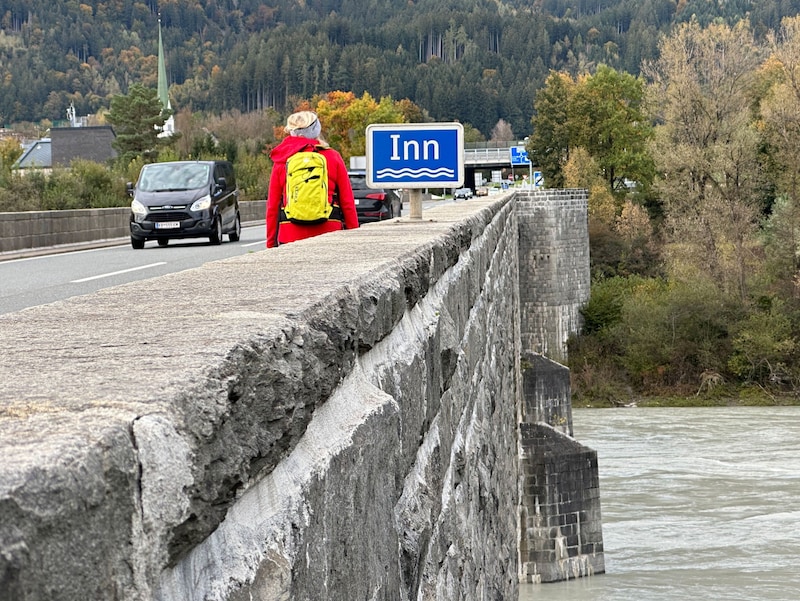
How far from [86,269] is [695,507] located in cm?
1925

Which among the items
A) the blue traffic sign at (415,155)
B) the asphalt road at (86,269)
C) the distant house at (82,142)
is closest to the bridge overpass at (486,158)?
the distant house at (82,142)

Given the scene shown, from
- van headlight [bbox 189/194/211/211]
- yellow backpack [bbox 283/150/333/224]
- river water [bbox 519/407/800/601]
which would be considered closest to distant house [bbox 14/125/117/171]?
river water [bbox 519/407/800/601]

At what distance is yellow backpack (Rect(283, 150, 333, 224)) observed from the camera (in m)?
8.43

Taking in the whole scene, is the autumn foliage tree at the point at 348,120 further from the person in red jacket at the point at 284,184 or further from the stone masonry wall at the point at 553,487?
the person in red jacket at the point at 284,184

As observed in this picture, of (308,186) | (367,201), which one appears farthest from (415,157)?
(367,201)

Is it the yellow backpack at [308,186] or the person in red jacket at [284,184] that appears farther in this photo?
the yellow backpack at [308,186]

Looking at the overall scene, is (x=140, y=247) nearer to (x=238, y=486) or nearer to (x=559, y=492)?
(x=559, y=492)

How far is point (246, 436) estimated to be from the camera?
161 centimetres

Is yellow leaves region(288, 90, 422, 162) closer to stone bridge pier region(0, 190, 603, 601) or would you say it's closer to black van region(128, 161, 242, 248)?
black van region(128, 161, 242, 248)

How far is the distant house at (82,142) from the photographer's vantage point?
91438mm

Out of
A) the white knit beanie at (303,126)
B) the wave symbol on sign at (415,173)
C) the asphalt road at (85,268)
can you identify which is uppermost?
the white knit beanie at (303,126)

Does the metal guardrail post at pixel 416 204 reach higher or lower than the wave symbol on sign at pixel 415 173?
lower

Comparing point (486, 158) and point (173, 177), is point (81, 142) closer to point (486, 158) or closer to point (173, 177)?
point (486, 158)

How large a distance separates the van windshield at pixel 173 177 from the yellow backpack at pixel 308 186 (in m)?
15.1
